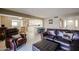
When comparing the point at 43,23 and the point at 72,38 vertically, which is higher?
the point at 43,23

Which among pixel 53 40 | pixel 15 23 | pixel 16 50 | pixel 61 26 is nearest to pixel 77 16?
pixel 61 26

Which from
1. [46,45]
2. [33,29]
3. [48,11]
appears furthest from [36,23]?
[46,45]

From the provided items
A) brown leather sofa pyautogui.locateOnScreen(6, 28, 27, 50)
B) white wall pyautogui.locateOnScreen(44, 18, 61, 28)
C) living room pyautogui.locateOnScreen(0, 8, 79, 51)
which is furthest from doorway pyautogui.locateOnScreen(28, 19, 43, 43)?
brown leather sofa pyautogui.locateOnScreen(6, 28, 27, 50)

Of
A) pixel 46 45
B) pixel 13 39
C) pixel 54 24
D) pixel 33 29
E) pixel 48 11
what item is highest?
pixel 48 11

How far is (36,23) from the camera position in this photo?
2.01 metres

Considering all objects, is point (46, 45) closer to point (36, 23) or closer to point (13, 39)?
point (36, 23)

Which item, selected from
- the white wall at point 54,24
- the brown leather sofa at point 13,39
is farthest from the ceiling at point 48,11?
the brown leather sofa at point 13,39

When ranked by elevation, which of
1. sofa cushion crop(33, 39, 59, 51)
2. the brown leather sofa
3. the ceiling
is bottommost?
sofa cushion crop(33, 39, 59, 51)

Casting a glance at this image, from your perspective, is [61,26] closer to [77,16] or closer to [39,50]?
[77,16]

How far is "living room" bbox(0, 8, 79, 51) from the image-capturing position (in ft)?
5.94

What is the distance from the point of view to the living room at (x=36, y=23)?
1812 millimetres

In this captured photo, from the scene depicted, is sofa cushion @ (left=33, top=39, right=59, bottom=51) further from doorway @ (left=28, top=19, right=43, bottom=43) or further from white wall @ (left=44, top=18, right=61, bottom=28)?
white wall @ (left=44, top=18, right=61, bottom=28)

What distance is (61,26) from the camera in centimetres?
189
